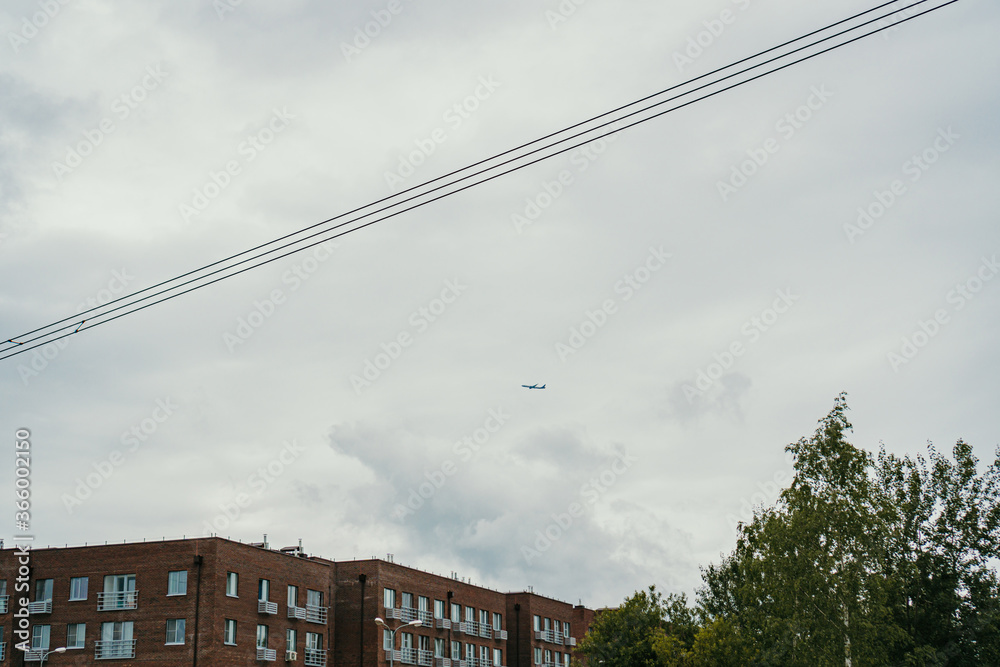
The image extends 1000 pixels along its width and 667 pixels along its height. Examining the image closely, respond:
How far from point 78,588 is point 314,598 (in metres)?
14.7

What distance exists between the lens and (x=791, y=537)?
39.5 meters

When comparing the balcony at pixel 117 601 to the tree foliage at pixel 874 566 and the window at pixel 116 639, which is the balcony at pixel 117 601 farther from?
the tree foliage at pixel 874 566

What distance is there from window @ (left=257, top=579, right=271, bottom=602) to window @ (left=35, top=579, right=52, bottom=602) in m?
12.0

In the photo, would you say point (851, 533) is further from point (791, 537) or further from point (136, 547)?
point (136, 547)

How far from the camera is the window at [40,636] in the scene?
58031 millimetres

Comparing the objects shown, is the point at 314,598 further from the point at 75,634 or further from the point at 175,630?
the point at 75,634

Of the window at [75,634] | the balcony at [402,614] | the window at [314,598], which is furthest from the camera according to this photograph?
the balcony at [402,614]

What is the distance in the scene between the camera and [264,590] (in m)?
61.4

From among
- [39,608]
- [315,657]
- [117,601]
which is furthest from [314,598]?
[39,608]

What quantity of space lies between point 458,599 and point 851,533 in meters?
46.2

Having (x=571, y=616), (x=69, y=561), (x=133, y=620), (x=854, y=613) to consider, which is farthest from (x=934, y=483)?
(x=571, y=616)

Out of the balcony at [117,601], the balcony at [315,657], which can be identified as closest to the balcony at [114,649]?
the balcony at [117,601]

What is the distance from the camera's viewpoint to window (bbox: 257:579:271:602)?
61.0m

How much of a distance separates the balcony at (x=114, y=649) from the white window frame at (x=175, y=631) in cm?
221
